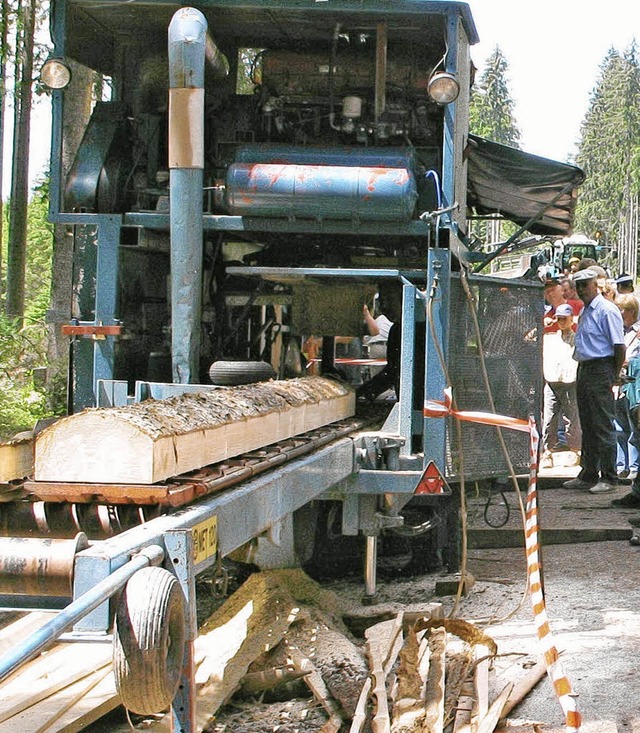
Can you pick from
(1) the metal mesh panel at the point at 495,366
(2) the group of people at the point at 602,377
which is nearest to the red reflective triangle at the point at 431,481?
(1) the metal mesh panel at the point at 495,366

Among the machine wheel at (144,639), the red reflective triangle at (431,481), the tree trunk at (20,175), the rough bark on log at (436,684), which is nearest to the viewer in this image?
the machine wheel at (144,639)

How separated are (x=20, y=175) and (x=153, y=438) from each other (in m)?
18.6

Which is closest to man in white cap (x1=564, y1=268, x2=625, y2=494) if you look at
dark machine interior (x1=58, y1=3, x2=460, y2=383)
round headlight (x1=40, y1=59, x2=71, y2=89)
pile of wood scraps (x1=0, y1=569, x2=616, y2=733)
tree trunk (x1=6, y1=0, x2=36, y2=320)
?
dark machine interior (x1=58, y1=3, x2=460, y2=383)

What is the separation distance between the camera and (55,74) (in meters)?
7.68

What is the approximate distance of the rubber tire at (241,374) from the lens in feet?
23.2

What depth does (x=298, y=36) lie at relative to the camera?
8.54 m

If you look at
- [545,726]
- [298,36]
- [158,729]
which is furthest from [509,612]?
[298,36]

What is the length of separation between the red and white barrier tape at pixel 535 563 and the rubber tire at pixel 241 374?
3.39ft

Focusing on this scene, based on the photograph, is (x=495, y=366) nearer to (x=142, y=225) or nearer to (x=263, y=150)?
(x=263, y=150)

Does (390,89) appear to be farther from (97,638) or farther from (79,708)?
(97,638)

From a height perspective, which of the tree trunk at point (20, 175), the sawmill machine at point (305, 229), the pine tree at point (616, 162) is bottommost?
the sawmill machine at point (305, 229)

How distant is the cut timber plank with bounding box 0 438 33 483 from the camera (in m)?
4.24

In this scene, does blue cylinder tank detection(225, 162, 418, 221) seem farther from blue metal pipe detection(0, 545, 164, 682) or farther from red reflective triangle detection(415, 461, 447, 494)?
blue metal pipe detection(0, 545, 164, 682)

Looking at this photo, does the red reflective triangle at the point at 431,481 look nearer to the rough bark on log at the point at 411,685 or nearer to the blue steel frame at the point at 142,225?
the rough bark on log at the point at 411,685
